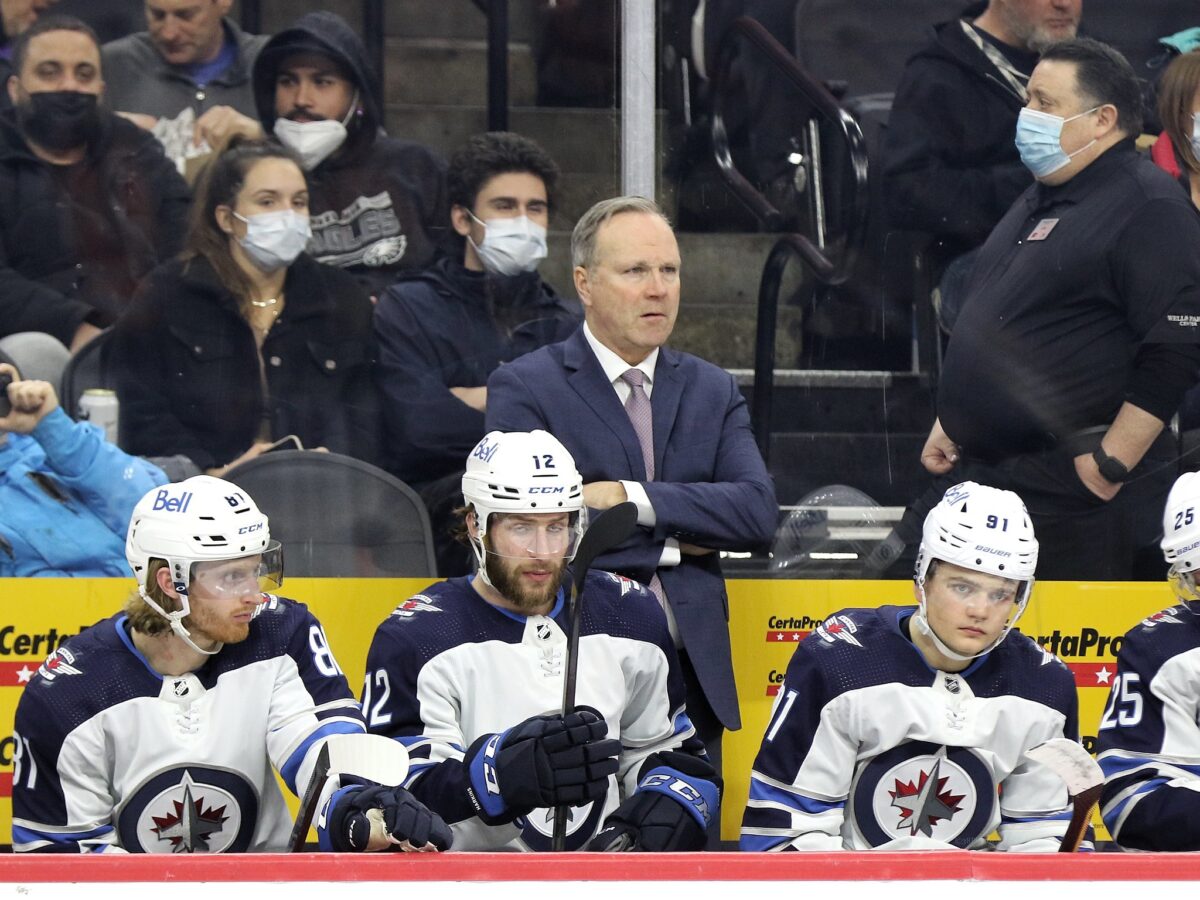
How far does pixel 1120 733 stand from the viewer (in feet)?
12.2

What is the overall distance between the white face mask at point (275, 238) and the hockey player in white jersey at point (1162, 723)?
80.6 inches

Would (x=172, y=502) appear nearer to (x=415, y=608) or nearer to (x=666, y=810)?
(x=415, y=608)

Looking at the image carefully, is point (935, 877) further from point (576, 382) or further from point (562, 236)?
point (562, 236)

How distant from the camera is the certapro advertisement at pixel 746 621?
4402 mm

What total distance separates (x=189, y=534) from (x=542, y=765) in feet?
2.71

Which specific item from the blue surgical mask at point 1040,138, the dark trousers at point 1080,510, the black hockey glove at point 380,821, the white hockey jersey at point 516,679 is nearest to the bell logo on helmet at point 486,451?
the white hockey jersey at point 516,679

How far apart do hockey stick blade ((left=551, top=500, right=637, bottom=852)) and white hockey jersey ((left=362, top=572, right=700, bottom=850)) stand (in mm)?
307

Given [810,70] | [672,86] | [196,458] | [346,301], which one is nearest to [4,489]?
[196,458]

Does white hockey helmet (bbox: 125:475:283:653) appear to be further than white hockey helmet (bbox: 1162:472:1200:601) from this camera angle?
No

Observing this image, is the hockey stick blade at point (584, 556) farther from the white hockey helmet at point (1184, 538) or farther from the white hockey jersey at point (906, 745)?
the white hockey helmet at point (1184, 538)

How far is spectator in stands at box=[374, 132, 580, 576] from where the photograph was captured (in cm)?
443

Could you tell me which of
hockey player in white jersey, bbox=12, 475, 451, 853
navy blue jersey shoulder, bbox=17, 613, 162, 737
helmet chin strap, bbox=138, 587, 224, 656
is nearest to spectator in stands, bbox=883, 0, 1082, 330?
hockey player in white jersey, bbox=12, 475, 451, 853

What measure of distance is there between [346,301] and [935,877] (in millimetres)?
2311

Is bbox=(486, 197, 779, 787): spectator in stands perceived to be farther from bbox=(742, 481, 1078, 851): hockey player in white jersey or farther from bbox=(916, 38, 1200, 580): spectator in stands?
bbox=(916, 38, 1200, 580): spectator in stands
